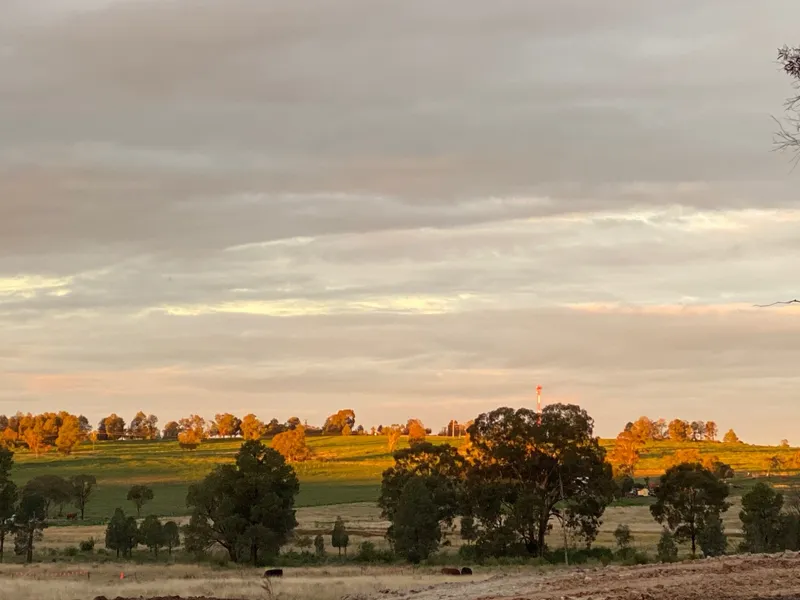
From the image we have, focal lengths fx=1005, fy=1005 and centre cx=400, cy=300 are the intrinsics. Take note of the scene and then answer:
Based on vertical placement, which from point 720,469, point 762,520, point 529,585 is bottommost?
point 762,520

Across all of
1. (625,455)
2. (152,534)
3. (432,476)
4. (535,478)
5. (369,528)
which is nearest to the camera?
(535,478)

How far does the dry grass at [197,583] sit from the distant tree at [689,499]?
2463 cm

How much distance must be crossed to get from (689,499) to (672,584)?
5467cm

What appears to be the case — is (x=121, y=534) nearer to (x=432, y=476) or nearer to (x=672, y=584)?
(x=432, y=476)

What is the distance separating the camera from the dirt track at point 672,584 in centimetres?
1869

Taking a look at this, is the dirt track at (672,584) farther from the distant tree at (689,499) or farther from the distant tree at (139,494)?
the distant tree at (139,494)

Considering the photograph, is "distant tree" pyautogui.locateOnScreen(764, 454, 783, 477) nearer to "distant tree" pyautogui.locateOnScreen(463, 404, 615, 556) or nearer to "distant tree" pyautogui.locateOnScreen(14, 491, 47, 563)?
"distant tree" pyautogui.locateOnScreen(463, 404, 615, 556)

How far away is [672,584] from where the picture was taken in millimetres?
20578

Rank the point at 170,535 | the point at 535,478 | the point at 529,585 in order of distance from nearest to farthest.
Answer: the point at 529,585, the point at 535,478, the point at 170,535

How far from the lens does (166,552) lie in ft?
273

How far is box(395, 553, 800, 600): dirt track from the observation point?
18688 mm

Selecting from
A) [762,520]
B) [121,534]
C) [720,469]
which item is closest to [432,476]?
[121,534]

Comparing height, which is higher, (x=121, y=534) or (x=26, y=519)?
(x=26, y=519)

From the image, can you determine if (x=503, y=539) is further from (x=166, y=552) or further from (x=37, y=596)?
(x=37, y=596)
